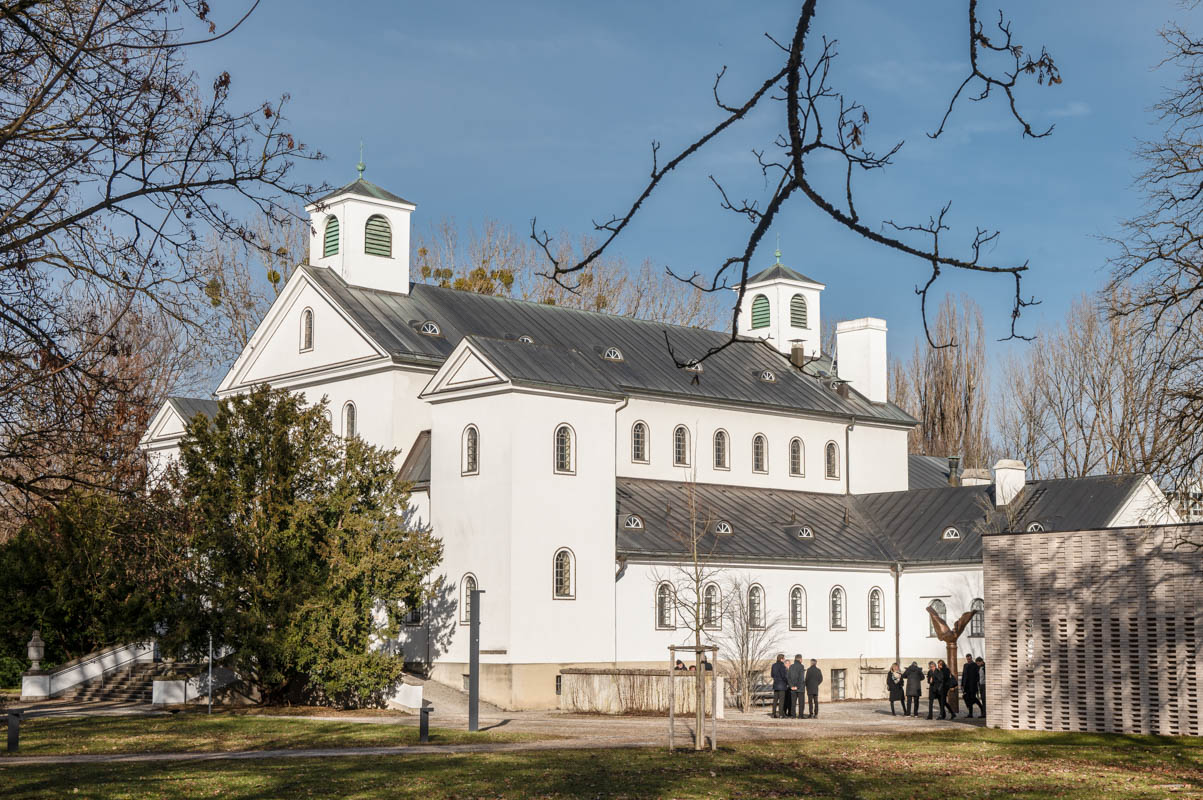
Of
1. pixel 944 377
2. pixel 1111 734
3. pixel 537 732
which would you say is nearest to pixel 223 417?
pixel 537 732

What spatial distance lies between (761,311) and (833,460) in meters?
9.43

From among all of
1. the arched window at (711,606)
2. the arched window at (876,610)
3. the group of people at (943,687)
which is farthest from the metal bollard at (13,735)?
the arched window at (876,610)

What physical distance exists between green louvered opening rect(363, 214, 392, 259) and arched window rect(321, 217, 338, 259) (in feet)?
3.32

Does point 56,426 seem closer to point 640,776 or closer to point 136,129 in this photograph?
point 136,129

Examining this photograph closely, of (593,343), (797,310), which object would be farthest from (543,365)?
(797,310)

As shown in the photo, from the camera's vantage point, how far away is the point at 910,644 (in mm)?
51500

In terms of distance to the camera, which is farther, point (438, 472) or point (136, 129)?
point (438, 472)

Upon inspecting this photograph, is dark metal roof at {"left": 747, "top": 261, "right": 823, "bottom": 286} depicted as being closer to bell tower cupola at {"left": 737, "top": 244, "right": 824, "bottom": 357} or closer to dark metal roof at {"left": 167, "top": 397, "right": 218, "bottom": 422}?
bell tower cupola at {"left": 737, "top": 244, "right": 824, "bottom": 357}

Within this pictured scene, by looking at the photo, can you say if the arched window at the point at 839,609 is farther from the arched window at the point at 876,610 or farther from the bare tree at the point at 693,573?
the bare tree at the point at 693,573

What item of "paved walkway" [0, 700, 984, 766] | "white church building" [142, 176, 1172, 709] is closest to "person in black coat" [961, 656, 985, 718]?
"paved walkway" [0, 700, 984, 766]

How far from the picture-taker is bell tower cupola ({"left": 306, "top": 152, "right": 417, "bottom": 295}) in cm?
5038

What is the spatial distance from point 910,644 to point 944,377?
31638mm

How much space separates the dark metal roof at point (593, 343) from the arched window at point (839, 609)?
7580 mm

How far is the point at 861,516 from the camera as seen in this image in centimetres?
5512
